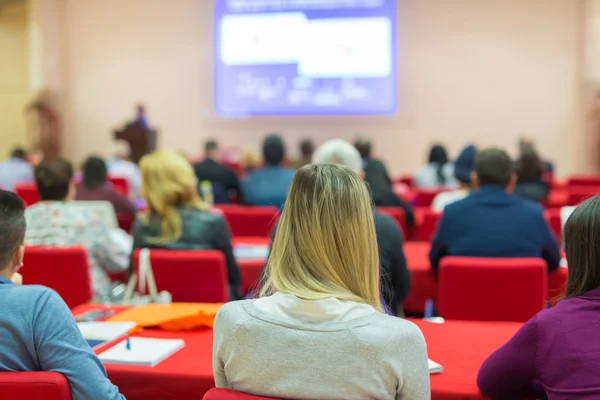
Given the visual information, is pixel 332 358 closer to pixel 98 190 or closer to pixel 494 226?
pixel 494 226

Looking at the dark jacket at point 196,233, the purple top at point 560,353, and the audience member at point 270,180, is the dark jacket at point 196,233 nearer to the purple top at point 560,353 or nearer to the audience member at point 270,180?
the purple top at point 560,353

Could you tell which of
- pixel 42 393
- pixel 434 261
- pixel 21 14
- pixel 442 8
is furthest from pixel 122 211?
pixel 21 14

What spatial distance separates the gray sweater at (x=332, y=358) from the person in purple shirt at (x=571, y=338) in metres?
0.28

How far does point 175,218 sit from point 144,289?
1.54 feet

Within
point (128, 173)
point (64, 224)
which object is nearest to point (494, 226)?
point (64, 224)

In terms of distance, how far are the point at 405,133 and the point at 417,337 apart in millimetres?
10128

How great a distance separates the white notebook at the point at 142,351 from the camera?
1903mm

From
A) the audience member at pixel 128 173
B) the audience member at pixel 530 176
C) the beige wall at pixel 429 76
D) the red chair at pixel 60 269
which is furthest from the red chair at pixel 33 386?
the beige wall at pixel 429 76

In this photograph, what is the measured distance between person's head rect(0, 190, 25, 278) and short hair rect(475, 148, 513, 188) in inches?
87.4

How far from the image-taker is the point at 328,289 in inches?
56.5

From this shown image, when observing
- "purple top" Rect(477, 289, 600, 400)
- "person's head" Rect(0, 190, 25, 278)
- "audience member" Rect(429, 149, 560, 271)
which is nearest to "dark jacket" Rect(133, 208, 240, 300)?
"audience member" Rect(429, 149, 560, 271)

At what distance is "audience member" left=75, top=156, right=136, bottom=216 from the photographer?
212 inches

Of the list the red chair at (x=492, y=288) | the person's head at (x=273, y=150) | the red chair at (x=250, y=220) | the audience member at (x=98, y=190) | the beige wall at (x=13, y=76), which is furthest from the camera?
the beige wall at (x=13, y=76)

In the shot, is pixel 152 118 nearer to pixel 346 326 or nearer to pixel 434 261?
pixel 434 261
